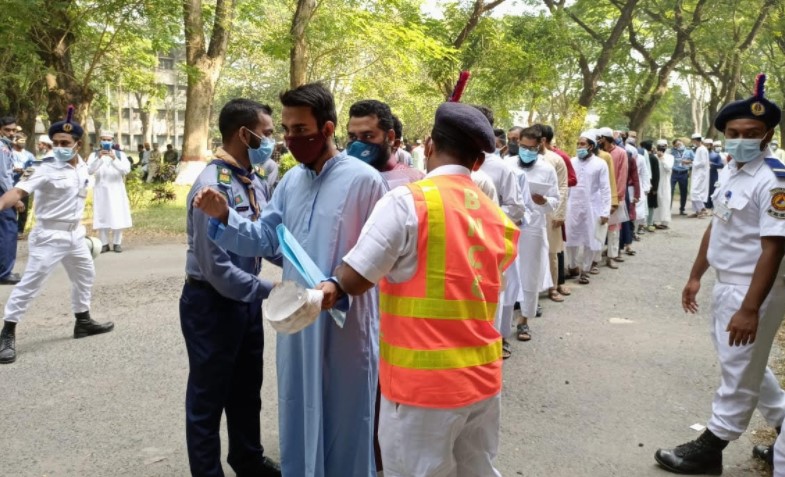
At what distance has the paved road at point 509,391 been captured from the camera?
4.02m

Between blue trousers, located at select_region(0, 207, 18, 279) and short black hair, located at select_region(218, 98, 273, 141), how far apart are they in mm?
6767

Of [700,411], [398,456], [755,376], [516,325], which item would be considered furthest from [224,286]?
A: [516,325]

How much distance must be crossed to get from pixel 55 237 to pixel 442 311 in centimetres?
497

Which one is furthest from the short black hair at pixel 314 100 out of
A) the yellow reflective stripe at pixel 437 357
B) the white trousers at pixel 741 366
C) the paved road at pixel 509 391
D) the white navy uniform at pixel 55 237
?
the white navy uniform at pixel 55 237

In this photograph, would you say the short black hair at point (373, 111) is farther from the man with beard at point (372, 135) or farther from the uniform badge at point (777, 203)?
the uniform badge at point (777, 203)

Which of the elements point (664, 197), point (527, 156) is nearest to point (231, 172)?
point (527, 156)

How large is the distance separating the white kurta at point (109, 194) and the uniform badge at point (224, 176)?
324 inches

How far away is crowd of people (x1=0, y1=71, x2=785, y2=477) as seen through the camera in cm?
232

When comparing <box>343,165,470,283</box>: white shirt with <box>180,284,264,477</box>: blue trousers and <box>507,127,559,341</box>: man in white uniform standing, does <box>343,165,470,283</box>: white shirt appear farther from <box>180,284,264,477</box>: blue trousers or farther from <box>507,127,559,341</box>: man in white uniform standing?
<box>507,127,559,341</box>: man in white uniform standing

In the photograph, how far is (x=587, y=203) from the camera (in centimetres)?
920

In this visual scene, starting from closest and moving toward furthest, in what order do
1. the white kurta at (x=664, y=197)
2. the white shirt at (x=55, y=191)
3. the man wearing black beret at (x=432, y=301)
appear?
the man wearing black beret at (x=432, y=301) < the white shirt at (x=55, y=191) < the white kurta at (x=664, y=197)

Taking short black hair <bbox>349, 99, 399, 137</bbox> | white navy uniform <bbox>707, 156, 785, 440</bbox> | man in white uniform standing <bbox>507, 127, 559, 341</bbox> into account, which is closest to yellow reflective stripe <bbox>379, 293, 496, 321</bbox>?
white navy uniform <bbox>707, 156, 785, 440</bbox>

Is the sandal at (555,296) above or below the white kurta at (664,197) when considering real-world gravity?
below

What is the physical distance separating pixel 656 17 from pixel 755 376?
2168cm
